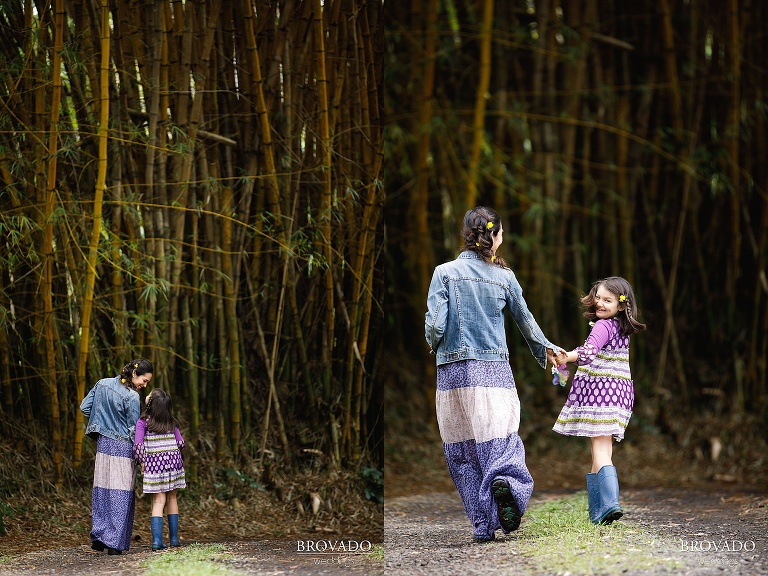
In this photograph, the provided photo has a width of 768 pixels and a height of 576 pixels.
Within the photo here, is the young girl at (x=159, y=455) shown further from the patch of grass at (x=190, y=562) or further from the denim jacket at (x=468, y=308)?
the denim jacket at (x=468, y=308)

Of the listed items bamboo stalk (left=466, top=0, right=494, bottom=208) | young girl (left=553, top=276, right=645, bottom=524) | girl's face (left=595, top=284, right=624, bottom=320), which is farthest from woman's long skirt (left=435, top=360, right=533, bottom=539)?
bamboo stalk (left=466, top=0, right=494, bottom=208)

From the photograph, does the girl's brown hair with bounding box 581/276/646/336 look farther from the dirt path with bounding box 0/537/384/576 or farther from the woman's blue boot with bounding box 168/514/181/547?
the woman's blue boot with bounding box 168/514/181/547

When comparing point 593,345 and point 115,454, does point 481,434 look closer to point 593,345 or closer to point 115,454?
point 593,345

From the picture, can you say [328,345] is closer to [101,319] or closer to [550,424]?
[101,319]

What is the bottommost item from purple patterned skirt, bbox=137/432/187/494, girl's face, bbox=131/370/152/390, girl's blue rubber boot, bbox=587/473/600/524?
girl's blue rubber boot, bbox=587/473/600/524

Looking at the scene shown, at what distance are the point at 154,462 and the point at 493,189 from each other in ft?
11.1

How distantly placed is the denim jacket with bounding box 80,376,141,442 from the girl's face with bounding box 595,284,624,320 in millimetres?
1820

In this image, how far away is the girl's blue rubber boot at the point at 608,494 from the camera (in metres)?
3.44

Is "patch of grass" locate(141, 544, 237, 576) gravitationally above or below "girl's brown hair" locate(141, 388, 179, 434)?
below

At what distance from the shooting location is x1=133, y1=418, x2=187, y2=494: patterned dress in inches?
145

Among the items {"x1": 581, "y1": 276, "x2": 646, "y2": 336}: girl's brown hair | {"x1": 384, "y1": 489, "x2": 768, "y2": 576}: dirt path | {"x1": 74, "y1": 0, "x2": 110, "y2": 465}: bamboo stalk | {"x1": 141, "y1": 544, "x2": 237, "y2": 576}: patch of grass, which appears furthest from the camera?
{"x1": 74, "y1": 0, "x2": 110, "y2": 465}: bamboo stalk

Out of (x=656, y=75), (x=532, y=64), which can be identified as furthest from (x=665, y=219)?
(x=532, y=64)

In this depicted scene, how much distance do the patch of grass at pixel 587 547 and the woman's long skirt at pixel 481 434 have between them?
18cm

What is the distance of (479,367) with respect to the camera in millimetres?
3400
